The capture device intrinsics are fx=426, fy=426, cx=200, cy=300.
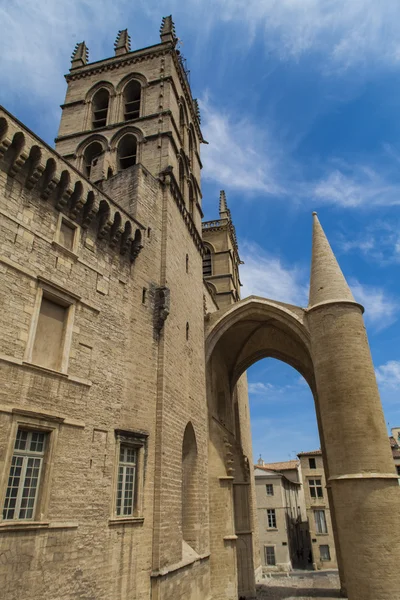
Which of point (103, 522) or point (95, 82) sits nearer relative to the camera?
point (103, 522)

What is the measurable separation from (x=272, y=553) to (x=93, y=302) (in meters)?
25.6

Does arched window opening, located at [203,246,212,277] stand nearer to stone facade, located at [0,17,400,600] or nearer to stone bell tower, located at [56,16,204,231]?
stone facade, located at [0,17,400,600]

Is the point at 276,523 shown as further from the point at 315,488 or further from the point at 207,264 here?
the point at 207,264

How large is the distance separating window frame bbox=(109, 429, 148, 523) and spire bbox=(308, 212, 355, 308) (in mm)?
8118

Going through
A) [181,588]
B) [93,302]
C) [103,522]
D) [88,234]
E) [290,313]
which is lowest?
[181,588]

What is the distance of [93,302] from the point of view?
8.78m

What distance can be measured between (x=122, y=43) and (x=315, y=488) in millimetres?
27981

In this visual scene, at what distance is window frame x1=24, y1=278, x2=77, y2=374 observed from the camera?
23.4 ft

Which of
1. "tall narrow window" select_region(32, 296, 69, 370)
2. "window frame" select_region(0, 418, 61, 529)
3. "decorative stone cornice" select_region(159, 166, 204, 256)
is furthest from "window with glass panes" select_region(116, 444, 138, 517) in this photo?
"decorative stone cornice" select_region(159, 166, 204, 256)

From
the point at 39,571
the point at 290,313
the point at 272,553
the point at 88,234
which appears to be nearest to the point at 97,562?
the point at 39,571

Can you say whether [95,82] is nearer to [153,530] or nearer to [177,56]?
[177,56]

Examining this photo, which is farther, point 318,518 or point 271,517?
point 271,517

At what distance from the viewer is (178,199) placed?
45.0 ft

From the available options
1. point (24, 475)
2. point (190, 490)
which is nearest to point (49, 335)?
point (24, 475)
